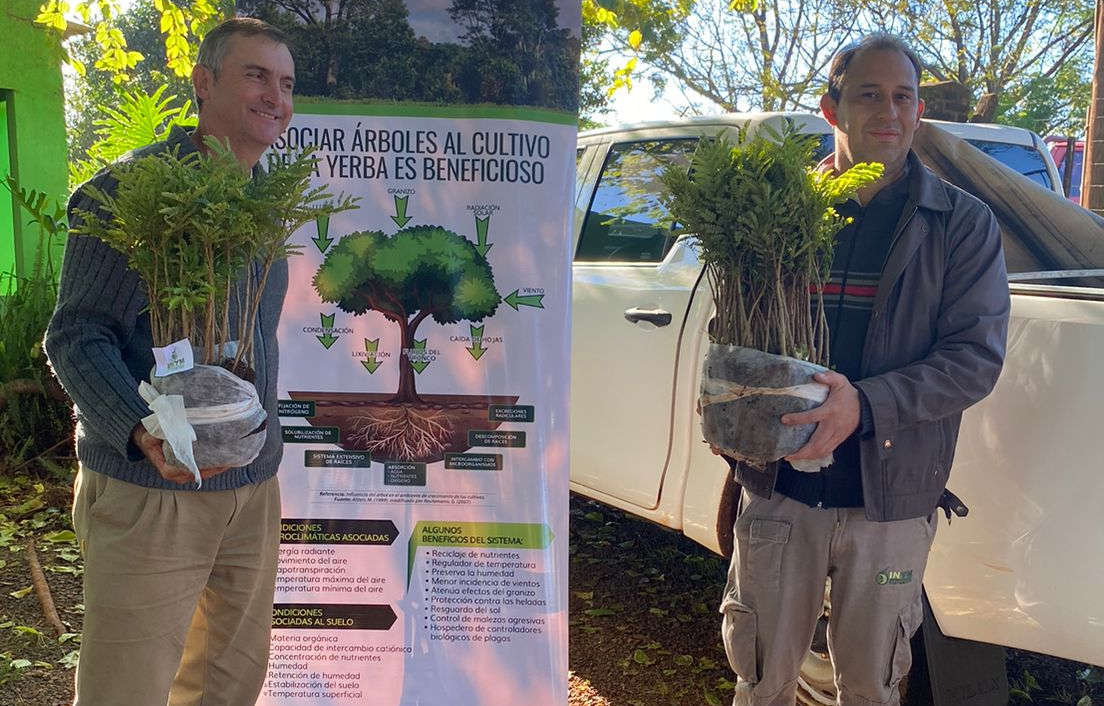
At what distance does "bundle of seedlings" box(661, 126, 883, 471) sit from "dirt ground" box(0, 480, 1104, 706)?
5.63 ft

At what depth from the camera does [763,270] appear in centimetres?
224

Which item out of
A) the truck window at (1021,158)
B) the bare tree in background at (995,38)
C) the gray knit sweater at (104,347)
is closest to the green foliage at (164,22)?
the gray knit sweater at (104,347)

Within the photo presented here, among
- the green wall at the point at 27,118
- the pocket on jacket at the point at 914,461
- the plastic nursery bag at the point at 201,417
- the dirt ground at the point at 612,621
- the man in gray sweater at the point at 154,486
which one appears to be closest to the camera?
the plastic nursery bag at the point at 201,417

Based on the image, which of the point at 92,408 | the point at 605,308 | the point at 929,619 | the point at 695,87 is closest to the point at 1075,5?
the point at 695,87

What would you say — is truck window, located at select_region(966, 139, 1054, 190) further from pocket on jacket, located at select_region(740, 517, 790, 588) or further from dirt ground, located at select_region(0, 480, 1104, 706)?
pocket on jacket, located at select_region(740, 517, 790, 588)

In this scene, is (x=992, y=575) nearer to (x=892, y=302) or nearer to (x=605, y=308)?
(x=892, y=302)

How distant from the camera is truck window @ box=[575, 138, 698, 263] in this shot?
418 cm

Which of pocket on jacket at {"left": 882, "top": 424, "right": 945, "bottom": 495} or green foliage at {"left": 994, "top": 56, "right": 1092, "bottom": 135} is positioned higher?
green foliage at {"left": 994, "top": 56, "right": 1092, "bottom": 135}

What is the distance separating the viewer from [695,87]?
19.9 metres

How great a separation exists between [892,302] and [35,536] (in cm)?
469

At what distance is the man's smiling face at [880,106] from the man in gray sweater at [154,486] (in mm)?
1434

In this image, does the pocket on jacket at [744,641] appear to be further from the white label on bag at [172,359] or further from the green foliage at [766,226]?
the white label on bag at [172,359]

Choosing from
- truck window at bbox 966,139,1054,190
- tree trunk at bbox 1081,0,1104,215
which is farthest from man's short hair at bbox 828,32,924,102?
tree trunk at bbox 1081,0,1104,215

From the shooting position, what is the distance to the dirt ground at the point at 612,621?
11.5 feet
